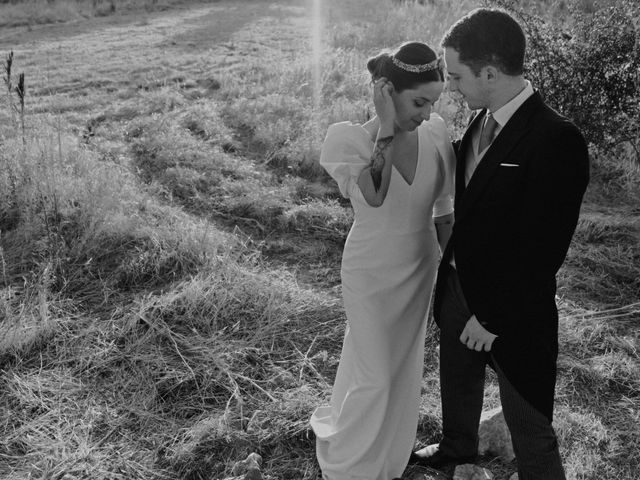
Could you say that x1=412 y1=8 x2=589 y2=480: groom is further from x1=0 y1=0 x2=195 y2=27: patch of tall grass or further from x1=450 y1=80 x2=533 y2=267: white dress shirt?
x1=0 y1=0 x2=195 y2=27: patch of tall grass

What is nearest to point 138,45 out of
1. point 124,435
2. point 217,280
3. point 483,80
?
point 217,280

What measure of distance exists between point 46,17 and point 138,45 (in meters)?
5.14

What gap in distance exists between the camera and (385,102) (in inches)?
94.4

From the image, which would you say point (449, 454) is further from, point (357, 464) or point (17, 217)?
point (17, 217)

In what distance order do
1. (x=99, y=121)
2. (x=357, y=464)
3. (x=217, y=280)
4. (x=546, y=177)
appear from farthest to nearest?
1. (x=99, y=121)
2. (x=217, y=280)
3. (x=357, y=464)
4. (x=546, y=177)

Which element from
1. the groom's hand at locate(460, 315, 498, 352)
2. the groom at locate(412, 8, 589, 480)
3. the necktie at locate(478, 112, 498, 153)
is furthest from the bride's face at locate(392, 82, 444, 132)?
the groom's hand at locate(460, 315, 498, 352)

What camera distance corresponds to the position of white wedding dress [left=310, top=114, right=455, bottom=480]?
2.57 metres

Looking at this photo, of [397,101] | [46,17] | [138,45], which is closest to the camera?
[397,101]

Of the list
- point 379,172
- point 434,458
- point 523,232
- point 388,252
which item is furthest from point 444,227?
point 434,458

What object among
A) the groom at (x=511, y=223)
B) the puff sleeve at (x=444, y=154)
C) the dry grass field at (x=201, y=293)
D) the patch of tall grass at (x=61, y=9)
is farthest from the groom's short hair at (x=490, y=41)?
the patch of tall grass at (x=61, y=9)

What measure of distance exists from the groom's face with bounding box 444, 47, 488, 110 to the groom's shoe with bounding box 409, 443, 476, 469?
1560 millimetres

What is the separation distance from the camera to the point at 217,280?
170 inches

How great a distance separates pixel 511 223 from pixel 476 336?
0.45 m

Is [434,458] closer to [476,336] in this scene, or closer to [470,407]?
[470,407]
